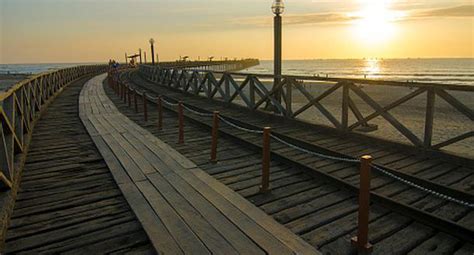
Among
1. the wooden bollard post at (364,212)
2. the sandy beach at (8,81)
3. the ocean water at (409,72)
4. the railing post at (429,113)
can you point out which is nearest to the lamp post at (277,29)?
the railing post at (429,113)

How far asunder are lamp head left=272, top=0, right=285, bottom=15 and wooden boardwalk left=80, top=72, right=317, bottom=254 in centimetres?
551

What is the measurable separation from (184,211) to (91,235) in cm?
105

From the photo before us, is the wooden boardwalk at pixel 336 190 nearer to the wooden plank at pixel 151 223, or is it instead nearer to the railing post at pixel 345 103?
the railing post at pixel 345 103

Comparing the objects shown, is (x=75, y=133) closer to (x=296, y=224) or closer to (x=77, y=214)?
(x=77, y=214)

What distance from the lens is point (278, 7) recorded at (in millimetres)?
9656

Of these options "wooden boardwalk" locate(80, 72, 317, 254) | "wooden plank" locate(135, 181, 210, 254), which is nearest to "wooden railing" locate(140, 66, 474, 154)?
"wooden boardwalk" locate(80, 72, 317, 254)

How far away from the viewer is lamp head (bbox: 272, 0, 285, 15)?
31.7 feet

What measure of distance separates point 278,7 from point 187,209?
7.48 meters

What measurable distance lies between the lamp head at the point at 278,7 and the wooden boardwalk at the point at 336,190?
397 cm

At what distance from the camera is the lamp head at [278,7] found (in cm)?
965

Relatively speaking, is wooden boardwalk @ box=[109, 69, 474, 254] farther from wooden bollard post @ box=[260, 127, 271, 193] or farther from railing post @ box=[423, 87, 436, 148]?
railing post @ box=[423, 87, 436, 148]

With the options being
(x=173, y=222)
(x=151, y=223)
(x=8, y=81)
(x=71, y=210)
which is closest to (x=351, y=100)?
(x=173, y=222)

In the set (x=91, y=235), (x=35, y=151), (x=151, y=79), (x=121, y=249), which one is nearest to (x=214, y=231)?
(x=121, y=249)

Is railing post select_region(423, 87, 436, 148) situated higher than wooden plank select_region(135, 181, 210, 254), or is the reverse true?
railing post select_region(423, 87, 436, 148)
